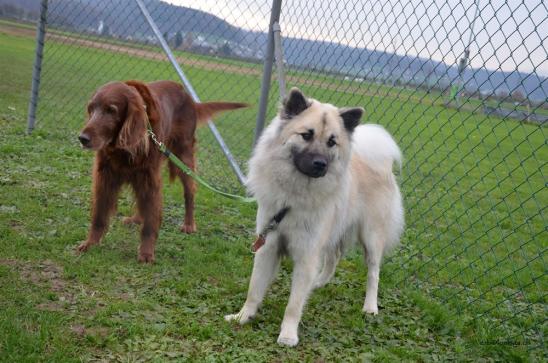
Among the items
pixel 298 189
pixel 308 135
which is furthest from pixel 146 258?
pixel 308 135

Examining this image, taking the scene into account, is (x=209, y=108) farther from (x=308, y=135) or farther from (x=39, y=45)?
(x=39, y=45)

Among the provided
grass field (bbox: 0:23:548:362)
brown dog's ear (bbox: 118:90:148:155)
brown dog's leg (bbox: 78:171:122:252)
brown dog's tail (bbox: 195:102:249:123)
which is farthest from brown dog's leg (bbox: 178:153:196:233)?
brown dog's ear (bbox: 118:90:148:155)

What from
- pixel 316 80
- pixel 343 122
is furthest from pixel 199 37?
pixel 343 122

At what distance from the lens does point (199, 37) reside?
685 cm

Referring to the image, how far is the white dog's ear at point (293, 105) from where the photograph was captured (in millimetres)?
3199

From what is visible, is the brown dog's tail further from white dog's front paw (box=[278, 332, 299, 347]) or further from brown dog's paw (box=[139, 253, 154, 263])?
white dog's front paw (box=[278, 332, 299, 347])

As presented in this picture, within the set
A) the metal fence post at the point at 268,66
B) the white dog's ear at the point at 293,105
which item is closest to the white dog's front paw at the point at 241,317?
the white dog's ear at the point at 293,105

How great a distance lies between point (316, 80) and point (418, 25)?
5.04ft

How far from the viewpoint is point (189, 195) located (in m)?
4.96

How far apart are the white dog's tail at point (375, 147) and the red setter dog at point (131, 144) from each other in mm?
1625

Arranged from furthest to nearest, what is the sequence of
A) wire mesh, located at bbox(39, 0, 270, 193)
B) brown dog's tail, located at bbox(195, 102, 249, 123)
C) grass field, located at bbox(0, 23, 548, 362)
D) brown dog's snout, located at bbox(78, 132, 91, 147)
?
1. wire mesh, located at bbox(39, 0, 270, 193)
2. brown dog's tail, located at bbox(195, 102, 249, 123)
3. brown dog's snout, located at bbox(78, 132, 91, 147)
4. grass field, located at bbox(0, 23, 548, 362)

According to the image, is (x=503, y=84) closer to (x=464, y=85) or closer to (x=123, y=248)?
(x=464, y=85)

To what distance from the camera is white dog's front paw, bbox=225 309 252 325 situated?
3.27 m

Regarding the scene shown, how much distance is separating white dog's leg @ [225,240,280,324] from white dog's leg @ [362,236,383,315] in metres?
0.87
